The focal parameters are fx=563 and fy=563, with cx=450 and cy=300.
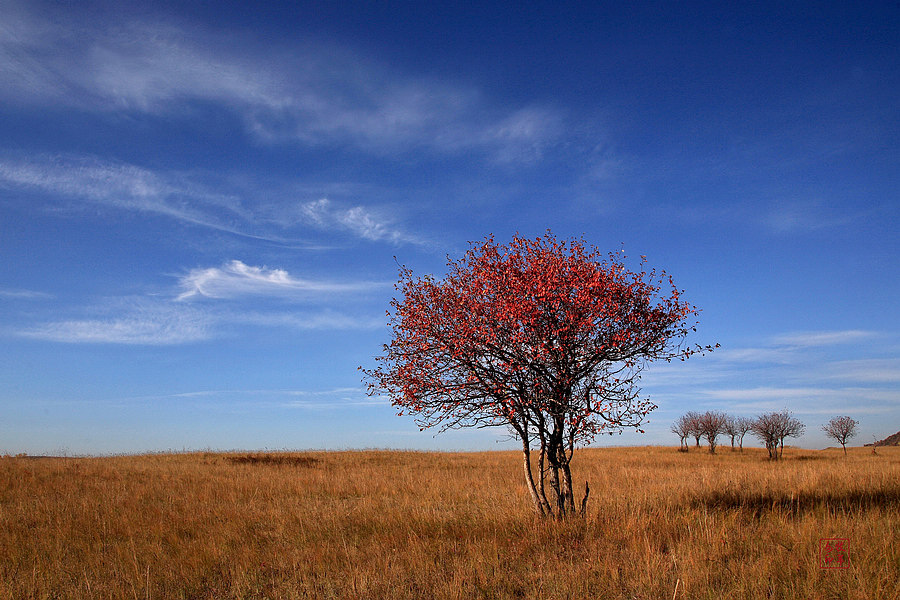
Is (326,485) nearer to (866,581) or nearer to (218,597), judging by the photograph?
(218,597)

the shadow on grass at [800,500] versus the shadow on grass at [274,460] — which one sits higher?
the shadow on grass at [800,500]

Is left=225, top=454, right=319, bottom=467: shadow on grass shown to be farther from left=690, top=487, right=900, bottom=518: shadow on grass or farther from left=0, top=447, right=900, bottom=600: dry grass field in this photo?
left=690, top=487, right=900, bottom=518: shadow on grass

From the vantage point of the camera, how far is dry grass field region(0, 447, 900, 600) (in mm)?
7883

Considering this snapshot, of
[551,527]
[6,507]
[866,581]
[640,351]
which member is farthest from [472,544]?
[6,507]

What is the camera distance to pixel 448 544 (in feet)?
34.2

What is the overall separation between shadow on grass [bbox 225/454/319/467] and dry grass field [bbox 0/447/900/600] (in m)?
13.1

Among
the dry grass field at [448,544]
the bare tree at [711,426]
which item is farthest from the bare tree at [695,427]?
the dry grass field at [448,544]

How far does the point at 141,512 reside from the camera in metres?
15.4
